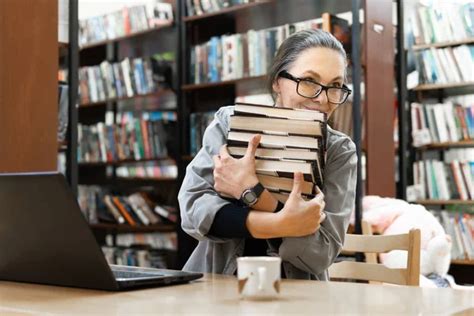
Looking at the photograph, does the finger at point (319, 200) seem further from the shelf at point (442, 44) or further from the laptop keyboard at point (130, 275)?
the shelf at point (442, 44)

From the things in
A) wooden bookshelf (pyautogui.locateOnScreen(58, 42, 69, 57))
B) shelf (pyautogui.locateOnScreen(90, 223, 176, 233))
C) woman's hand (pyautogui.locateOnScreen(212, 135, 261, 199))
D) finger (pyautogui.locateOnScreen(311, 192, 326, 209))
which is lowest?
shelf (pyautogui.locateOnScreen(90, 223, 176, 233))

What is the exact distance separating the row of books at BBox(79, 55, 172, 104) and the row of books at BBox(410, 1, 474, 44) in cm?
157

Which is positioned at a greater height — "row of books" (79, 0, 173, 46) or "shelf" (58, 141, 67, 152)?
"row of books" (79, 0, 173, 46)

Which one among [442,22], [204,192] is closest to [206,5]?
[442,22]

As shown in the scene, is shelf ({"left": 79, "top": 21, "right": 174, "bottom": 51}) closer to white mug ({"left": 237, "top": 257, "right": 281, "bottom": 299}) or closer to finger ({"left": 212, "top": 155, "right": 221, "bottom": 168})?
finger ({"left": 212, "top": 155, "right": 221, "bottom": 168})

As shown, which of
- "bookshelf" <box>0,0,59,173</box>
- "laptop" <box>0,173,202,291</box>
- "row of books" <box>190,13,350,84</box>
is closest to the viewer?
"laptop" <box>0,173,202,291</box>

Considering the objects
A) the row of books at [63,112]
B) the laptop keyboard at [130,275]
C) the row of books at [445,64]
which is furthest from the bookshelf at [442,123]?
the laptop keyboard at [130,275]

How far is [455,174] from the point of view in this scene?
4348mm

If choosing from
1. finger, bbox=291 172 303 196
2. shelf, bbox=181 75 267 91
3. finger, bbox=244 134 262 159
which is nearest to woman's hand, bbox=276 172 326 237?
finger, bbox=291 172 303 196

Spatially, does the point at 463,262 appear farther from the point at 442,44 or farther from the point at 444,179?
the point at 442,44

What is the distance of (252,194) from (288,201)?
0.09 metres

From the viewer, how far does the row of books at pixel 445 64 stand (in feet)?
14.0

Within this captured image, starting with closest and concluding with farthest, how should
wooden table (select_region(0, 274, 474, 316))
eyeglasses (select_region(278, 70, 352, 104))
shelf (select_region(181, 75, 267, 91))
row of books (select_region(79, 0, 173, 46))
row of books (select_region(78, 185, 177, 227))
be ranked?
1. wooden table (select_region(0, 274, 474, 316))
2. eyeglasses (select_region(278, 70, 352, 104))
3. shelf (select_region(181, 75, 267, 91))
4. row of books (select_region(79, 0, 173, 46))
5. row of books (select_region(78, 185, 177, 227))

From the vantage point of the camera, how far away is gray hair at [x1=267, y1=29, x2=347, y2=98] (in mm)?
1697
